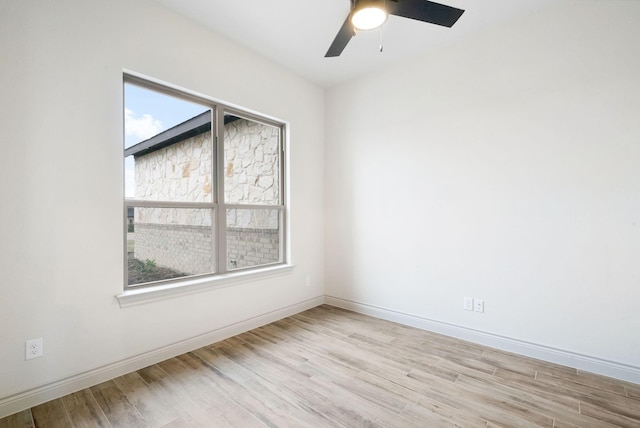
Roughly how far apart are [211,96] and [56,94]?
1.17m

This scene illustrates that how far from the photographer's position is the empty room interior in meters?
1.92

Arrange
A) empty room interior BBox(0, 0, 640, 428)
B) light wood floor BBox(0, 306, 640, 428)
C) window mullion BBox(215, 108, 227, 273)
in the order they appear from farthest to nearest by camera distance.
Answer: window mullion BBox(215, 108, 227, 273), empty room interior BBox(0, 0, 640, 428), light wood floor BBox(0, 306, 640, 428)

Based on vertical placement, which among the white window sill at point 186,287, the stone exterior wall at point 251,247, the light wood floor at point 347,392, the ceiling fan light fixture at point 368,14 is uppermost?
the ceiling fan light fixture at point 368,14

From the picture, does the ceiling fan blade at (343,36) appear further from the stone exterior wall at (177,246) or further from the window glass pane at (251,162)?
the stone exterior wall at (177,246)

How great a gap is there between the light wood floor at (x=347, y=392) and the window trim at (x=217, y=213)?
1.98 ft

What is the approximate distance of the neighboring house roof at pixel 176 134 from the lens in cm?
254

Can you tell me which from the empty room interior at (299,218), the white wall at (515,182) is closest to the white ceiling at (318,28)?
the empty room interior at (299,218)

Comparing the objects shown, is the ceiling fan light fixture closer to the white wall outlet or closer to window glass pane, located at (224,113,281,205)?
window glass pane, located at (224,113,281,205)

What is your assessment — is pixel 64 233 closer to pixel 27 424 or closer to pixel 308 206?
pixel 27 424

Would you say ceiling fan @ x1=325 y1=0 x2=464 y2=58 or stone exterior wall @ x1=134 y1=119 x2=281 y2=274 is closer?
ceiling fan @ x1=325 y1=0 x2=464 y2=58

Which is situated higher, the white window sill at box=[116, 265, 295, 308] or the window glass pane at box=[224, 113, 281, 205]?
the window glass pane at box=[224, 113, 281, 205]

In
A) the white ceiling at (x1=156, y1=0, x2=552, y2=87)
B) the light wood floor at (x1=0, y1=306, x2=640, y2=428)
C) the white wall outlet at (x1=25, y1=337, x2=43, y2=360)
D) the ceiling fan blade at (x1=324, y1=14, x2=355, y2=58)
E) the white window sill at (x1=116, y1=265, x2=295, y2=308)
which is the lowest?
the light wood floor at (x1=0, y1=306, x2=640, y2=428)

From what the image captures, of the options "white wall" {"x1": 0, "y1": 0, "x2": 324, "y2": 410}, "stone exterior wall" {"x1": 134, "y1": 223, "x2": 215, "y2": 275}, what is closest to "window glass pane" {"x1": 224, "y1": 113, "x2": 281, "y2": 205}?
"stone exterior wall" {"x1": 134, "y1": 223, "x2": 215, "y2": 275}

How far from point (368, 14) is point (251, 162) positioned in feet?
7.24
